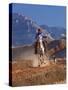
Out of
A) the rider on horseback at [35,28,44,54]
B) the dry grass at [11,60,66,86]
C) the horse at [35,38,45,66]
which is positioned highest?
the rider on horseback at [35,28,44,54]

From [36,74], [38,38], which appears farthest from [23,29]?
[36,74]

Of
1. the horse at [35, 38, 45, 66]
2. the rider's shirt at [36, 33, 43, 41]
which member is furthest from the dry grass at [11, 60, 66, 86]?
the rider's shirt at [36, 33, 43, 41]

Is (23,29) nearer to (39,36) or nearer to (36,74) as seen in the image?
(39,36)

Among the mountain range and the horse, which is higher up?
the mountain range

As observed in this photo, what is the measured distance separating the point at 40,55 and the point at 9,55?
0.72ft

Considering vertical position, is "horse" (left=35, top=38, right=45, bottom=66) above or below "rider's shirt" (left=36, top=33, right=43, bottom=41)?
below

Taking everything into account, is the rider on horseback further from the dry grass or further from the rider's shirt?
the dry grass

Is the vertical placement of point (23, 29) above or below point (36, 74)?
above

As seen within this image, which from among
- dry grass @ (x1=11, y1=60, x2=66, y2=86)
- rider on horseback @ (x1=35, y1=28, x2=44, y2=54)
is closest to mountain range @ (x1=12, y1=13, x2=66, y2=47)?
rider on horseback @ (x1=35, y1=28, x2=44, y2=54)

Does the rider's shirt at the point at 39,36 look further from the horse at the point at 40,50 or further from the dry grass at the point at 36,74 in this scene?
the dry grass at the point at 36,74

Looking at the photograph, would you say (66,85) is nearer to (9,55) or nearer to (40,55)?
(40,55)

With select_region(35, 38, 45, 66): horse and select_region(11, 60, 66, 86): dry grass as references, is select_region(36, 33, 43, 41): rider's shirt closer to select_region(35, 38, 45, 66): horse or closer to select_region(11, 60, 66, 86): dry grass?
select_region(35, 38, 45, 66): horse

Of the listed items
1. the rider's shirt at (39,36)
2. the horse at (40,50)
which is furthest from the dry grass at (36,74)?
the rider's shirt at (39,36)

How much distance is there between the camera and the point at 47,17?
1877 millimetres
